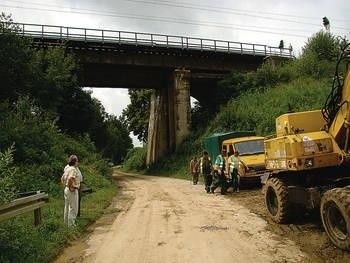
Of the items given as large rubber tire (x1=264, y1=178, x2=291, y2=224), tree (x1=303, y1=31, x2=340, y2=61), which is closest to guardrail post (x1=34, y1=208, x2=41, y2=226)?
large rubber tire (x1=264, y1=178, x2=291, y2=224)

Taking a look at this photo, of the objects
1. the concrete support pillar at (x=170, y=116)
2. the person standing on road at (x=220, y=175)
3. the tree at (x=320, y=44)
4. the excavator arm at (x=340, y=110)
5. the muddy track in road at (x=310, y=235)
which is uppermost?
the tree at (x=320, y=44)

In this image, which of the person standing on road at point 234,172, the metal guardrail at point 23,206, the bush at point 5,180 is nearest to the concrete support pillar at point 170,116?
the person standing on road at point 234,172

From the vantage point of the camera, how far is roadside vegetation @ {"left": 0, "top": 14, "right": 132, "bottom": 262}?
905cm

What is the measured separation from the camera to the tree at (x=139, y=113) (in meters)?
74.7

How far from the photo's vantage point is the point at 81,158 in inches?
1314

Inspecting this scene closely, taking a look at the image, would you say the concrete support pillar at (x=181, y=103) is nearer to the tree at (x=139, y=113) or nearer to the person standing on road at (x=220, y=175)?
the person standing on road at (x=220, y=175)

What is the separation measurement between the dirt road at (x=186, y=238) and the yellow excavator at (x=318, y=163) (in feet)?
2.42

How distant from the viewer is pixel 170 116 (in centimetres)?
4884

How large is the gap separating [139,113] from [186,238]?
65.9m

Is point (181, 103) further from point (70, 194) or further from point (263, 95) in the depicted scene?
point (70, 194)

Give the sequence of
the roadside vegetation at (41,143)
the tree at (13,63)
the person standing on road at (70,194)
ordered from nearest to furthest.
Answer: the roadside vegetation at (41,143) < the person standing on road at (70,194) < the tree at (13,63)

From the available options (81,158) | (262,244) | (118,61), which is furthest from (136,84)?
(262,244)

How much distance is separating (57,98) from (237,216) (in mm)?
25236

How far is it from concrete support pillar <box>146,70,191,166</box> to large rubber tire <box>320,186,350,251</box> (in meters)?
37.1
